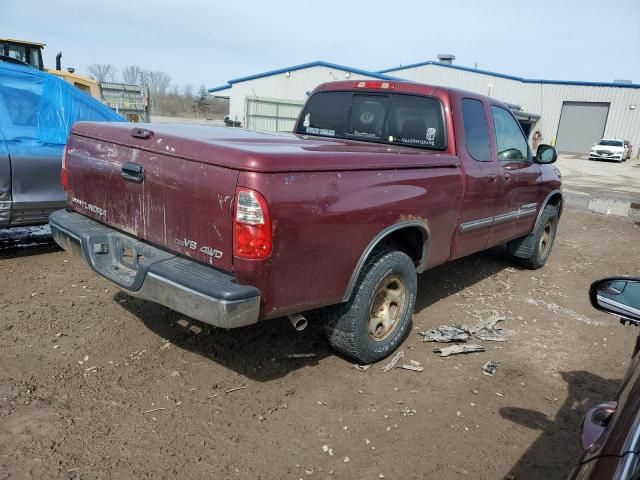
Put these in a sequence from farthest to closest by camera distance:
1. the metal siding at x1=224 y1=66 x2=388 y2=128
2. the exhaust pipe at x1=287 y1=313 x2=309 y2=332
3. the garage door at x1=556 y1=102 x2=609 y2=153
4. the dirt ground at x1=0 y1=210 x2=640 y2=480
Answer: the garage door at x1=556 y1=102 x2=609 y2=153 < the metal siding at x1=224 y1=66 x2=388 y2=128 < the exhaust pipe at x1=287 y1=313 x2=309 y2=332 < the dirt ground at x1=0 y1=210 x2=640 y2=480

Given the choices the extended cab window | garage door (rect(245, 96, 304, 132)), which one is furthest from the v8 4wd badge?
garage door (rect(245, 96, 304, 132))

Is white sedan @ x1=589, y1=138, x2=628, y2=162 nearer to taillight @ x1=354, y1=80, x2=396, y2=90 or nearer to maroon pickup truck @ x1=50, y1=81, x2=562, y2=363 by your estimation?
maroon pickup truck @ x1=50, y1=81, x2=562, y2=363

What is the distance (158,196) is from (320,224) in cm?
100

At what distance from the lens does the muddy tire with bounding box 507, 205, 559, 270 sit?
6.34m

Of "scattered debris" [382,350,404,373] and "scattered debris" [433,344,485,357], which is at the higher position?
"scattered debris" [433,344,485,357]

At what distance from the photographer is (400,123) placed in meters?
4.54

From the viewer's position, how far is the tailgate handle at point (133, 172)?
312 centimetres

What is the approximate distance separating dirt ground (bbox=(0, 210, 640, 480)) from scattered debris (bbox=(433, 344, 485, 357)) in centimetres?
8

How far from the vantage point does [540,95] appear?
4216cm

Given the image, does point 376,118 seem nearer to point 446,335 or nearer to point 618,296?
point 446,335

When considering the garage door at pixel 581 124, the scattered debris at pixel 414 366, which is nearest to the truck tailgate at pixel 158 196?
the scattered debris at pixel 414 366

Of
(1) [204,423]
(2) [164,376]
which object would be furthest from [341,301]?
(2) [164,376]

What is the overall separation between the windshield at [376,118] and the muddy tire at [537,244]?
2.68m

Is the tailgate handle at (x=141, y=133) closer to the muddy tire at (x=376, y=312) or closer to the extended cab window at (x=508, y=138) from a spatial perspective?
the muddy tire at (x=376, y=312)
